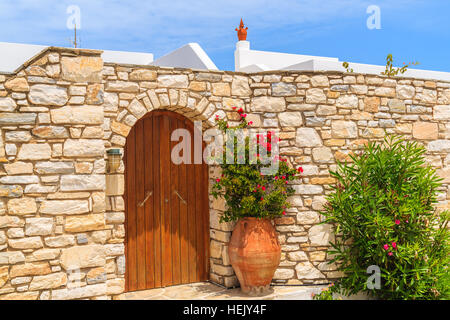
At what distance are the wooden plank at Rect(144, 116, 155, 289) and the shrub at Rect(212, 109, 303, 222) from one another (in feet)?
2.86

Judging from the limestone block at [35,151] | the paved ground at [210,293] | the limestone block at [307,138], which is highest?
the limestone block at [307,138]

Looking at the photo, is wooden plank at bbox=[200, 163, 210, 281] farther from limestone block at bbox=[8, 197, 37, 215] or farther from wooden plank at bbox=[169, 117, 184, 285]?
limestone block at bbox=[8, 197, 37, 215]

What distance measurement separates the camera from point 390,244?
5547 millimetres

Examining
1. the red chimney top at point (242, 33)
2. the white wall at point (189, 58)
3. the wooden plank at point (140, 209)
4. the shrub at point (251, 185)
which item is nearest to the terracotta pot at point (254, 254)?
the shrub at point (251, 185)

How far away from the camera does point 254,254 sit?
5.42m

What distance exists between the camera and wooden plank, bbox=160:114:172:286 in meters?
5.79

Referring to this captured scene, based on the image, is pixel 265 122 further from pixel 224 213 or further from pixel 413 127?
pixel 413 127

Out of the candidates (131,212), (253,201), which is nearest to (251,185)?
(253,201)

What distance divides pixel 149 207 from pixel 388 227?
313cm

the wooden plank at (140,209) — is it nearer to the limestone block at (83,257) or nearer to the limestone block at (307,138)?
the limestone block at (83,257)

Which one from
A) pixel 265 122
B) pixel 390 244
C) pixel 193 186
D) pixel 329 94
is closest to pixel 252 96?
pixel 265 122

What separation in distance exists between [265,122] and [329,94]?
1001 mm

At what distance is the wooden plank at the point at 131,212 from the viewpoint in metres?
5.55

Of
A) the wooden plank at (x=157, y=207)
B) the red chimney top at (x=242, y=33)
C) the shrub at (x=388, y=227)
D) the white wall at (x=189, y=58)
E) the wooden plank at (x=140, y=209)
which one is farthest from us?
the red chimney top at (x=242, y=33)
